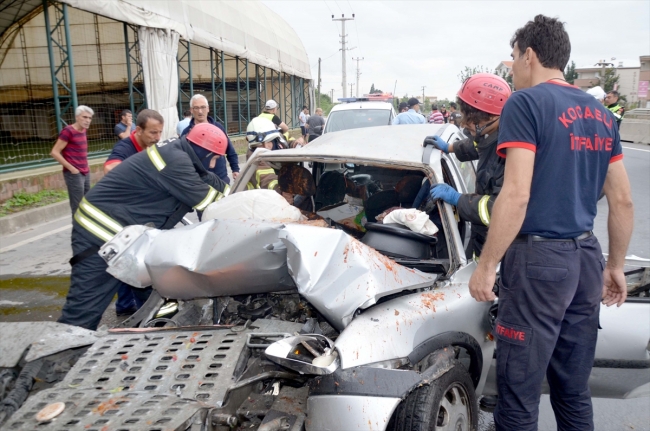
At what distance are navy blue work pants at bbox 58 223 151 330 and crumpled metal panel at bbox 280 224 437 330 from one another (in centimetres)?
155

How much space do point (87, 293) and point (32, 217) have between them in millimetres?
5379

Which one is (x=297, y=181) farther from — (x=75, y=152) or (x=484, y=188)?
(x=75, y=152)

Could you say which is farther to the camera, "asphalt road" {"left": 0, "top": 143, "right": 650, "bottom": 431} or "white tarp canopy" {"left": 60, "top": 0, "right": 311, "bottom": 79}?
"white tarp canopy" {"left": 60, "top": 0, "right": 311, "bottom": 79}

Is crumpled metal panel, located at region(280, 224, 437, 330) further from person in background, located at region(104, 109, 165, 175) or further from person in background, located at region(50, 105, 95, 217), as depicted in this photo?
person in background, located at region(50, 105, 95, 217)

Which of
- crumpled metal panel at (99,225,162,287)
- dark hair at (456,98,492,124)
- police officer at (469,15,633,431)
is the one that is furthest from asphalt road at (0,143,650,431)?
crumpled metal panel at (99,225,162,287)

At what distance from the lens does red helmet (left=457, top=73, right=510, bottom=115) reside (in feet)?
9.45

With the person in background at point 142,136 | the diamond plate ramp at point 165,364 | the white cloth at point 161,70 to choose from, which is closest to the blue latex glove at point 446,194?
the diamond plate ramp at point 165,364

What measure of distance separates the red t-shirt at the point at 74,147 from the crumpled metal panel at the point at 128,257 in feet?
15.5

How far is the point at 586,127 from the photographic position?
6.55ft

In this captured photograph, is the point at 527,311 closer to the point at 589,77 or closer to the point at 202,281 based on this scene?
the point at 202,281

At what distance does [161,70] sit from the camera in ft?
37.8

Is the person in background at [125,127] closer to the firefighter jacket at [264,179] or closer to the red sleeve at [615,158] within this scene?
the firefighter jacket at [264,179]

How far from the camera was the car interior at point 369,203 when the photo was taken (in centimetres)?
264

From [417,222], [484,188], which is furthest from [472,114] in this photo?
[417,222]
